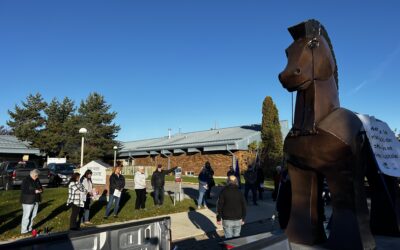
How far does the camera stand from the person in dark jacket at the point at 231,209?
7703 mm

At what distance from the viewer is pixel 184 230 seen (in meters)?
10.9

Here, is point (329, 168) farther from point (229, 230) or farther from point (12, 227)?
point (12, 227)

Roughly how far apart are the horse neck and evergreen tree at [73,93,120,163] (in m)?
38.7

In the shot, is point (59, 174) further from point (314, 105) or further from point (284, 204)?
point (314, 105)

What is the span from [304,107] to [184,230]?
5952mm

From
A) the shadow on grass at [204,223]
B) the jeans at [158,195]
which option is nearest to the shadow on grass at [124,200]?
the jeans at [158,195]

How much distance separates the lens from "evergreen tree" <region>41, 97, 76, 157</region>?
42.2m

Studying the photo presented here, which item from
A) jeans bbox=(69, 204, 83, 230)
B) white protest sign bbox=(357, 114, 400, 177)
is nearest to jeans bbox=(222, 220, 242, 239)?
white protest sign bbox=(357, 114, 400, 177)

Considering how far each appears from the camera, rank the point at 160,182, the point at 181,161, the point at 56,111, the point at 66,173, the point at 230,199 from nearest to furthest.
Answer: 1. the point at 230,199
2. the point at 160,182
3. the point at 66,173
4. the point at 181,161
5. the point at 56,111

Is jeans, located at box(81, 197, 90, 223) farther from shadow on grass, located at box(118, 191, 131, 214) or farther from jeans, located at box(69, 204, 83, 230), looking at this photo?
shadow on grass, located at box(118, 191, 131, 214)

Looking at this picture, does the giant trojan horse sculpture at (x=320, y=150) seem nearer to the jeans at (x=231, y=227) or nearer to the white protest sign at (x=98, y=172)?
the jeans at (x=231, y=227)

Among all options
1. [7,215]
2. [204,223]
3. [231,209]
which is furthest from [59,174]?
[231,209]

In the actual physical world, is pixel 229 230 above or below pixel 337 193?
below

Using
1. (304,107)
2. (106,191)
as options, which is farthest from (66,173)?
(304,107)
